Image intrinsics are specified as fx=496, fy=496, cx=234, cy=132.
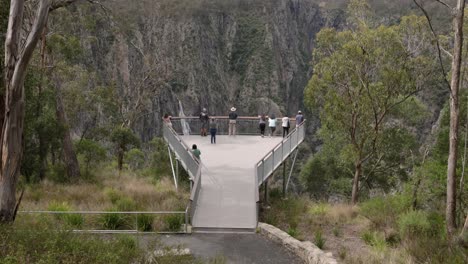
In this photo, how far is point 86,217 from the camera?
1392 centimetres

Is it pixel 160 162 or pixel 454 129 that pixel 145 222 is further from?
pixel 160 162

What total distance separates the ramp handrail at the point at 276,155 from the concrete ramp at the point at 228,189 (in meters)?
0.43

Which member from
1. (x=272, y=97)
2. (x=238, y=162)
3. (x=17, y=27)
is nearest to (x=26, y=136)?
(x=238, y=162)

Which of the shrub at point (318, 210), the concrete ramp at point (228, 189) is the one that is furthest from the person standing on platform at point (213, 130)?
the shrub at point (318, 210)

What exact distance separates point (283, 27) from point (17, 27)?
109 metres

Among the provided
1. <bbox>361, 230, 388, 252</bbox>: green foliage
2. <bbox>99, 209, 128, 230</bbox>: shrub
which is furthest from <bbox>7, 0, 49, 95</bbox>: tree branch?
<bbox>361, 230, 388, 252</bbox>: green foliage

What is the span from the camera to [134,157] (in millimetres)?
32312

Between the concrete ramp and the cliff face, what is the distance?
51361 millimetres

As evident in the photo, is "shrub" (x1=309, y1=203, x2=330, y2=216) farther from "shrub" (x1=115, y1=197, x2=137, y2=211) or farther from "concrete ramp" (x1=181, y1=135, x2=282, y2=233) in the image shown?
"shrub" (x1=115, y1=197, x2=137, y2=211)

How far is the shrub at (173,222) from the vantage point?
13790 mm

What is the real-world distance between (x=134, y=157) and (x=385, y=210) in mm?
19910

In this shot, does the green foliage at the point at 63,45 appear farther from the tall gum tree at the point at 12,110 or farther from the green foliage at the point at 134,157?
the tall gum tree at the point at 12,110

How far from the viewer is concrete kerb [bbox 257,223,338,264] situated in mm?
11042

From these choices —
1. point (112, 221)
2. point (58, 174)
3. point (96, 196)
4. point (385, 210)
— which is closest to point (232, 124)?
point (58, 174)
